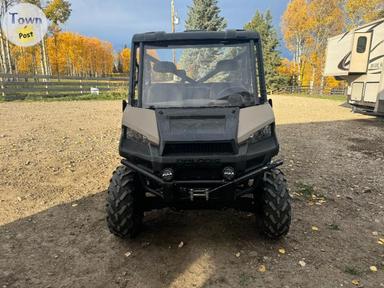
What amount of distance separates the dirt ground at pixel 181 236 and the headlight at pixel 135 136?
3.97ft

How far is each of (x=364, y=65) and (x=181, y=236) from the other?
1157 centimetres

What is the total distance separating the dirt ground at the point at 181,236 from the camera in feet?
10.1

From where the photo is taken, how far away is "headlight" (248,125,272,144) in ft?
10.3

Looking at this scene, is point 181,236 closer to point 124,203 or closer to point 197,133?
point 124,203

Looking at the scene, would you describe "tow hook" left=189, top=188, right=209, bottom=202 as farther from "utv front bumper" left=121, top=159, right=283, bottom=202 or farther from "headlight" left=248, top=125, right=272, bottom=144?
"headlight" left=248, top=125, right=272, bottom=144

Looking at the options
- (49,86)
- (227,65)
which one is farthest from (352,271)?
(49,86)

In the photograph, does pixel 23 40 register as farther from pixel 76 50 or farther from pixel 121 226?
pixel 76 50

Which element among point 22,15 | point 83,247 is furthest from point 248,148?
point 22,15

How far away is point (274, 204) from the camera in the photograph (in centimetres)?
336

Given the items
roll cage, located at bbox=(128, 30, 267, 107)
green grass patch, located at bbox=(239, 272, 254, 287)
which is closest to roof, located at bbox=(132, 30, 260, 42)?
roll cage, located at bbox=(128, 30, 267, 107)

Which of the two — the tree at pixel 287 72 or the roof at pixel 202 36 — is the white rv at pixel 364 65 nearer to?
the roof at pixel 202 36

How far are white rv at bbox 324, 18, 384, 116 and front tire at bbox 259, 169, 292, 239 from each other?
9.36 metres

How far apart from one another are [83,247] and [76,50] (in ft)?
212

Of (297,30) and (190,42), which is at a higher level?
(297,30)
